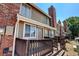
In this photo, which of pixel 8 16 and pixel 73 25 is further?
pixel 8 16

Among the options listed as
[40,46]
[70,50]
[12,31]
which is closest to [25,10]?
[12,31]

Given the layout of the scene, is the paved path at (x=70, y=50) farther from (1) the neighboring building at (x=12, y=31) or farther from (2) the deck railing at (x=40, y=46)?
(1) the neighboring building at (x=12, y=31)

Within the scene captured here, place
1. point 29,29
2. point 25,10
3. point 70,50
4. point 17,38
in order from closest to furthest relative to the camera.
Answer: point 70,50 → point 17,38 → point 29,29 → point 25,10

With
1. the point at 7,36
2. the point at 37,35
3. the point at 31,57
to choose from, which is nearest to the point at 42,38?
the point at 37,35

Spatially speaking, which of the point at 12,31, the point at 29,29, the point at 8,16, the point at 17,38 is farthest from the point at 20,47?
the point at 29,29

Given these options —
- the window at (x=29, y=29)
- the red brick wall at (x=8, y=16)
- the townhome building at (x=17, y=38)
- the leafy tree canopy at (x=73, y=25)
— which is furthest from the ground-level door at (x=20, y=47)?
the leafy tree canopy at (x=73, y=25)

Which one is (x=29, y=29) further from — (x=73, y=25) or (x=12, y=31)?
(x=73, y=25)

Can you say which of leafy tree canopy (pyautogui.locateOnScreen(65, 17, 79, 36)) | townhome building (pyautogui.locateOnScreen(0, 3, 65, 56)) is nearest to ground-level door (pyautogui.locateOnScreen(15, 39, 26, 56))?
townhome building (pyautogui.locateOnScreen(0, 3, 65, 56))

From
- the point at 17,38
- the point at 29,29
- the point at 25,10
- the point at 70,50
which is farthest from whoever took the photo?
the point at 25,10

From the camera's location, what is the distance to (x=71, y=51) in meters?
2.39

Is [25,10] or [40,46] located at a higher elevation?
[25,10]

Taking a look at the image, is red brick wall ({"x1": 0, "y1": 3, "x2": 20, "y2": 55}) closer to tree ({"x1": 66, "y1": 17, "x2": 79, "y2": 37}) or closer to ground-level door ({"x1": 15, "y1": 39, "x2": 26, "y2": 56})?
ground-level door ({"x1": 15, "y1": 39, "x2": 26, "y2": 56})

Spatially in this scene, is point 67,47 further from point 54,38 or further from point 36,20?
point 36,20

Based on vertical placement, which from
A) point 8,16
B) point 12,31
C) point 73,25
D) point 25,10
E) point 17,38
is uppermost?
point 25,10
